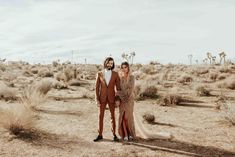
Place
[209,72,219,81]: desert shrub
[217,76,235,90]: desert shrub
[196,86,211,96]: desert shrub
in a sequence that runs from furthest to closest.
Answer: [209,72,219,81]: desert shrub
[217,76,235,90]: desert shrub
[196,86,211,96]: desert shrub

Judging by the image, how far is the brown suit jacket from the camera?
9524mm

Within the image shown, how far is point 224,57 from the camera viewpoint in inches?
2012

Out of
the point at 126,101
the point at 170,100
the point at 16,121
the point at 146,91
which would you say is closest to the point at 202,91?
the point at 146,91

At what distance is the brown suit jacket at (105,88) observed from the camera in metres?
9.52

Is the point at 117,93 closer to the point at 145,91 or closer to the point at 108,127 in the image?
the point at 108,127

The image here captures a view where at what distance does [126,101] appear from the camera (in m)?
9.68

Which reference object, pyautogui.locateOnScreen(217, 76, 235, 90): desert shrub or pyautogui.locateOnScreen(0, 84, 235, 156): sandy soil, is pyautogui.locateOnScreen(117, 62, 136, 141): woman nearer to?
pyautogui.locateOnScreen(0, 84, 235, 156): sandy soil

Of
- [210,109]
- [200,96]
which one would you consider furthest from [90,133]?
[200,96]

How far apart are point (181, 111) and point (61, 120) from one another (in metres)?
4.86

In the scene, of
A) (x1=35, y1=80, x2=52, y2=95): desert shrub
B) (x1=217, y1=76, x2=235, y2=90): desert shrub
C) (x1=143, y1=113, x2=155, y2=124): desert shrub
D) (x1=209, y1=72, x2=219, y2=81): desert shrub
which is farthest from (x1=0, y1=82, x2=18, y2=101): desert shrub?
(x1=209, y1=72, x2=219, y2=81): desert shrub

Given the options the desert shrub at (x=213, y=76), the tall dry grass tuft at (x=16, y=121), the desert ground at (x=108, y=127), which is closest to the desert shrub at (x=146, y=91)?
the desert ground at (x=108, y=127)

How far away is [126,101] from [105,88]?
619 mm

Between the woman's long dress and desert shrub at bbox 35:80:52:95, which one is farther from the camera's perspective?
desert shrub at bbox 35:80:52:95

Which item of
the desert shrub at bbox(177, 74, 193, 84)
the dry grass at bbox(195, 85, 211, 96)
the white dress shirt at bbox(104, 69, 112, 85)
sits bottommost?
the dry grass at bbox(195, 85, 211, 96)
